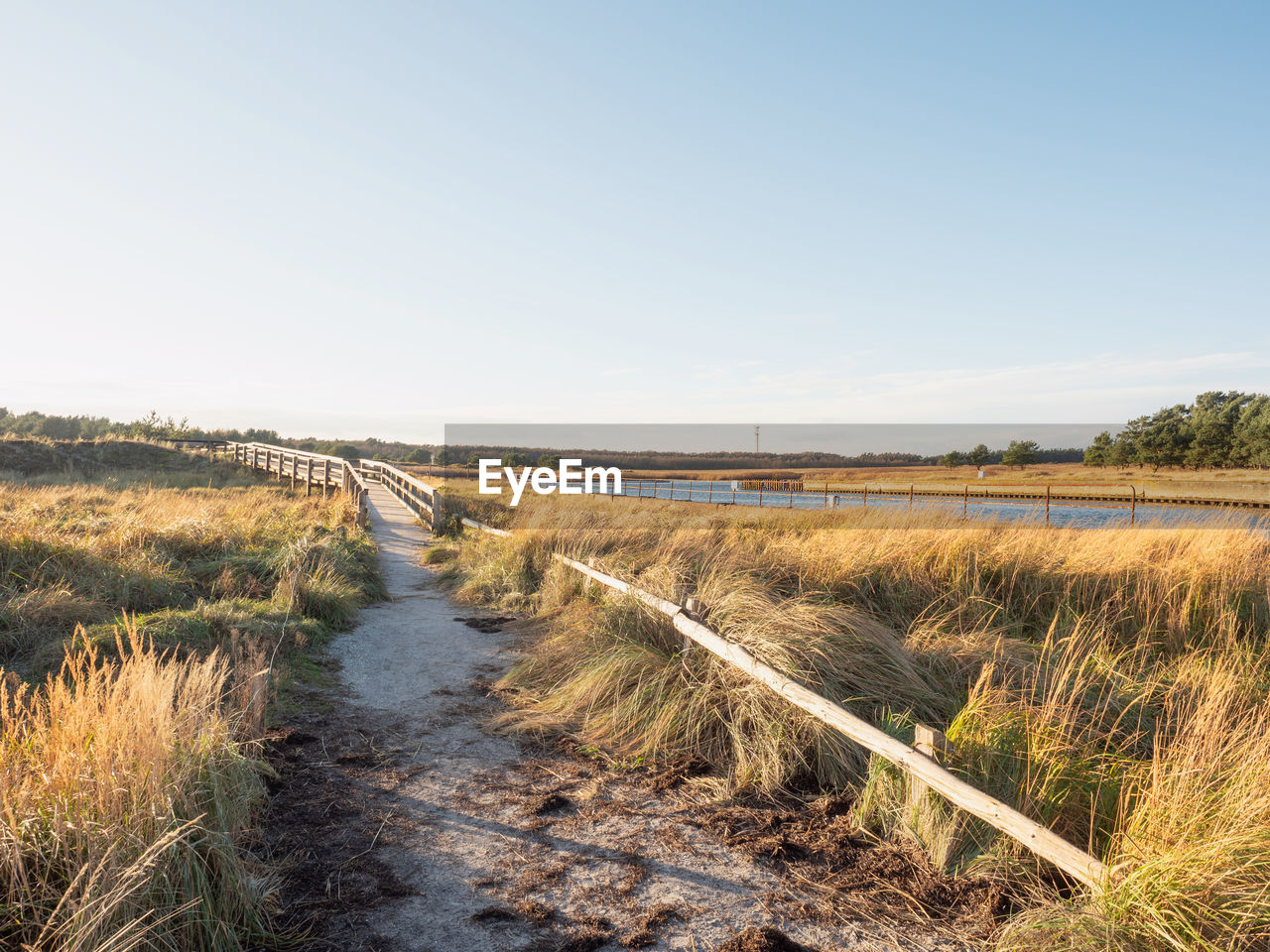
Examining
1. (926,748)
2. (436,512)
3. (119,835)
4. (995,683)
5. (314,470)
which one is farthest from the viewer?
(314,470)

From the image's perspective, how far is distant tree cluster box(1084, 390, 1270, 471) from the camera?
5312 cm

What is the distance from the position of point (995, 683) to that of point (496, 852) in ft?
12.0

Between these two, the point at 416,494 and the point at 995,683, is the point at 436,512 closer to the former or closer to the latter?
the point at 416,494

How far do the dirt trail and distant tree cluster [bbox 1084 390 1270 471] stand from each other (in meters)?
62.1

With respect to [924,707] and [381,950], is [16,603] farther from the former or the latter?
[924,707]

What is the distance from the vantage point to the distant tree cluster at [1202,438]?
53125mm

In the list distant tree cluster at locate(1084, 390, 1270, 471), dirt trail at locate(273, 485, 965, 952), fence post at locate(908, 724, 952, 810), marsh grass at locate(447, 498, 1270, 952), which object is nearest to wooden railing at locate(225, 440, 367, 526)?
marsh grass at locate(447, 498, 1270, 952)

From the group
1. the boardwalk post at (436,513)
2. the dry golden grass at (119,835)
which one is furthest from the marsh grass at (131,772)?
the boardwalk post at (436,513)

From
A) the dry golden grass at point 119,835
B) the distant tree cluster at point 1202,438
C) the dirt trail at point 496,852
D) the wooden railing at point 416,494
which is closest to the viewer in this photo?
the dry golden grass at point 119,835

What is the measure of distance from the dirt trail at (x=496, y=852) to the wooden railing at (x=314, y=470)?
1184 centimetres

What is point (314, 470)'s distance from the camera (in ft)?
75.6

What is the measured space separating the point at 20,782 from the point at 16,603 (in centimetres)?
438

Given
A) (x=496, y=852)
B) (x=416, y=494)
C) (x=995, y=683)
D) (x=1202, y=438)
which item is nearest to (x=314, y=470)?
(x=416, y=494)

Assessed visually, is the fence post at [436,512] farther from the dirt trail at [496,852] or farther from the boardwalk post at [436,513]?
the dirt trail at [496,852]
